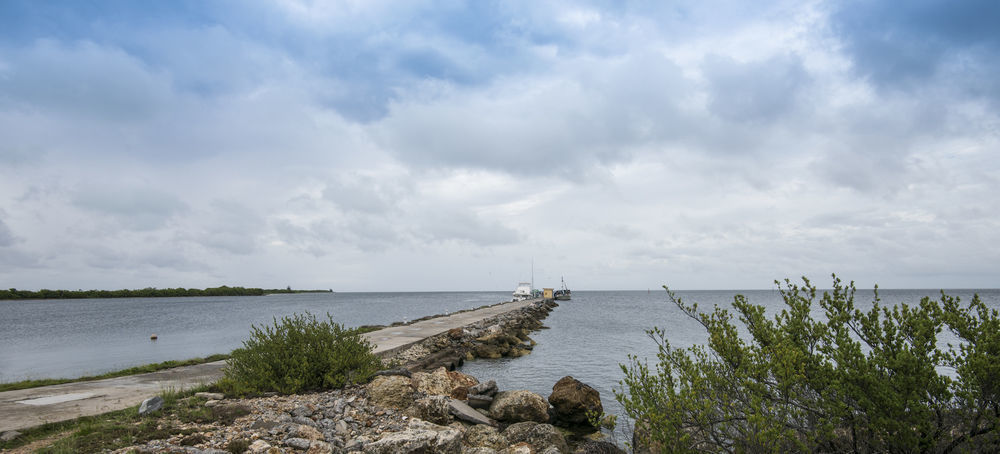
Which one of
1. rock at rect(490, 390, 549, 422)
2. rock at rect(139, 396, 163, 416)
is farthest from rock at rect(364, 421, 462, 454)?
rock at rect(139, 396, 163, 416)

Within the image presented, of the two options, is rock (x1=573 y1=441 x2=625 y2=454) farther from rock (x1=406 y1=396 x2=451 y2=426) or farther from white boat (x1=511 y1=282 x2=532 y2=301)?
white boat (x1=511 y1=282 x2=532 y2=301)

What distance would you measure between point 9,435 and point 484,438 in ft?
21.4

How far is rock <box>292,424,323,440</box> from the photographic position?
671cm

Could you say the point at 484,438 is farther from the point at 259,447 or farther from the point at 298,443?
the point at 259,447

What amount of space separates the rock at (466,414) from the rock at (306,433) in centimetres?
271

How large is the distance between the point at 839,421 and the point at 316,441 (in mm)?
6159

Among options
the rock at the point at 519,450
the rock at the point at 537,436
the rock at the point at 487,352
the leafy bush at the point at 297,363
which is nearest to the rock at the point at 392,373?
the leafy bush at the point at 297,363

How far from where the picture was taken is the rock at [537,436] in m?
7.91

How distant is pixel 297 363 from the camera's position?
9695mm

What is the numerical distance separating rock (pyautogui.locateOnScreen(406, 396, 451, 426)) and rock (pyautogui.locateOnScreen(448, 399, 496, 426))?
1.30 feet

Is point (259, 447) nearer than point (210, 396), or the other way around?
point (259, 447)

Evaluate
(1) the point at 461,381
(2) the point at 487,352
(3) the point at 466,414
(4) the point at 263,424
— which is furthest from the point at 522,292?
(4) the point at 263,424

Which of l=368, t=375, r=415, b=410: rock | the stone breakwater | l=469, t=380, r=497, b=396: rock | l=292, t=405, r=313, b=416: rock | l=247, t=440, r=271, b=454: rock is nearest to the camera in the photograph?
l=247, t=440, r=271, b=454: rock

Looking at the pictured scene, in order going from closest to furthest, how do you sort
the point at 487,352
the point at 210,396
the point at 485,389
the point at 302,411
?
the point at 302,411 < the point at 210,396 < the point at 485,389 < the point at 487,352
